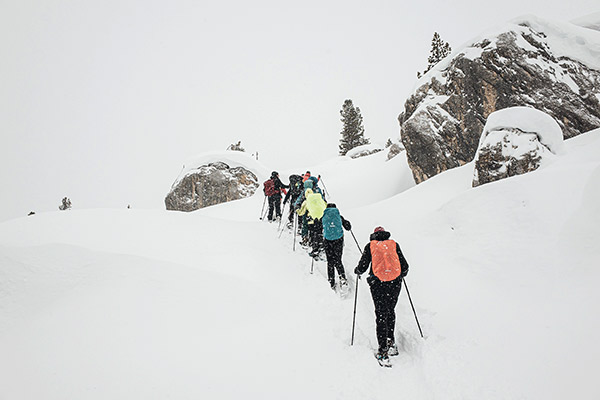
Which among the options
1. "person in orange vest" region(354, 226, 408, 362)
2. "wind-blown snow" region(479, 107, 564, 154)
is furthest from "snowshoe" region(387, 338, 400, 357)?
"wind-blown snow" region(479, 107, 564, 154)

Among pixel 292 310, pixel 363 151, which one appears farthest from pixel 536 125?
pixel 363 151

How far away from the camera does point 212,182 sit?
2467cm

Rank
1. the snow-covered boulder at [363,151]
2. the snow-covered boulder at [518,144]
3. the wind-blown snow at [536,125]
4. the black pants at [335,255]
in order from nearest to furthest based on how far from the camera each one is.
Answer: the black pants at [335,255]
the snow-covered boulder at [518,144]
the wind-blown snow at [536,125]
the snow-covered boulder at [363,151]

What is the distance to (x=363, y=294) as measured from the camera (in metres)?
6.91

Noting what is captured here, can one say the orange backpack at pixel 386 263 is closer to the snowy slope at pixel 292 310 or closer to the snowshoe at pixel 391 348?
the snowshoe at pixel 391 348

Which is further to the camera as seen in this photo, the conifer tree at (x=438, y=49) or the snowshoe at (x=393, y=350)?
the conifer tree at (x=438, y=49)

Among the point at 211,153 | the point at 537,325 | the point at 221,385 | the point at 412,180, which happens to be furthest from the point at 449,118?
the point at 211,153

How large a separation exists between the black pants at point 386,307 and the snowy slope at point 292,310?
1.40ft

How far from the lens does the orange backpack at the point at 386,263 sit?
496cm

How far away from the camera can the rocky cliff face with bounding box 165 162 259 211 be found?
80.5 feet

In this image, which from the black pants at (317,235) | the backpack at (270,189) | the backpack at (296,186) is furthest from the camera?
the backpack at (270,189)

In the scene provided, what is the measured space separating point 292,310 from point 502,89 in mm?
13540

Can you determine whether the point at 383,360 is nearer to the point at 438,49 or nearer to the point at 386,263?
the point at 386,263

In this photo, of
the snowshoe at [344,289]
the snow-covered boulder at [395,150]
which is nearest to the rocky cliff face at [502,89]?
the snow-covered boulder at [395,150]
